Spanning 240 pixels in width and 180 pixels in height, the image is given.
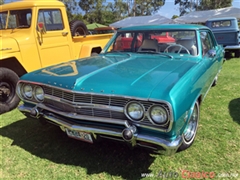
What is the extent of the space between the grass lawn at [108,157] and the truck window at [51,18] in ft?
8.13

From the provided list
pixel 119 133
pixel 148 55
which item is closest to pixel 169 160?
pixel 119 133

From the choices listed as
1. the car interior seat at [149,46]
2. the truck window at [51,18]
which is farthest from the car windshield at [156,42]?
the truck window at [51,18]

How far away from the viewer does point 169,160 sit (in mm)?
2672

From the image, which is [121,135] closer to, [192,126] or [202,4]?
[192,126]

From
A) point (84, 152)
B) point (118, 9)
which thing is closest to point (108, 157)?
point (84, 152)

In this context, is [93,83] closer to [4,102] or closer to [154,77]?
[154,77]

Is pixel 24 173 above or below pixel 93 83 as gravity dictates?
below

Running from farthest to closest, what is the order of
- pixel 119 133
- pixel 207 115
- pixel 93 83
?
pixel 207 115, pixel 93 83, pixel 119 133

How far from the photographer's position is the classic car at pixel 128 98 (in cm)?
208

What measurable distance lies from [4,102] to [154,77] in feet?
10.7

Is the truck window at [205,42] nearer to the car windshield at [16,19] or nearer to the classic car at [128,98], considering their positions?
the classic car at [128,98]

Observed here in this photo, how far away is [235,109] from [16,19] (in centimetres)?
480

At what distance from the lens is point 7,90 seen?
4406 mm

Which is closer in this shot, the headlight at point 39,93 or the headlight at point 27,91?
the headlight at point 39,93
